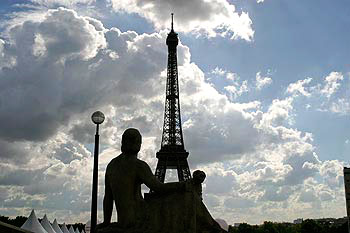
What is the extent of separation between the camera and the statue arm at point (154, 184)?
26.6 feet

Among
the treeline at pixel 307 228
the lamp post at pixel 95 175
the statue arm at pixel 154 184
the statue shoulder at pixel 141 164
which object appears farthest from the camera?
the treeline at pixel 307 228

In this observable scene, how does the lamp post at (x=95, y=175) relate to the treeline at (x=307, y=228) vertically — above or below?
above

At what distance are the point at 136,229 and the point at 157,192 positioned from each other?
840 mm

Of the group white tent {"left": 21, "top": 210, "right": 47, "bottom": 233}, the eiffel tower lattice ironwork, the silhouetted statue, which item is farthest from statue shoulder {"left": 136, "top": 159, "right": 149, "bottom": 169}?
the eiffel tower lattice ironwork

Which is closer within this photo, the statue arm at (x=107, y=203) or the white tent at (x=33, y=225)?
the statue arm at (x=107, y=203)

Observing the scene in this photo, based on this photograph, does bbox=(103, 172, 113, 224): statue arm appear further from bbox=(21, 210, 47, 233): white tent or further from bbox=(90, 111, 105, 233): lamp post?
bbox=(21, 210, 47, 233): white tent

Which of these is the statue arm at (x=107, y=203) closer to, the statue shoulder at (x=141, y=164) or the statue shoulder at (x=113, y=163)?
the statue shoulder at (x=113, y=163)

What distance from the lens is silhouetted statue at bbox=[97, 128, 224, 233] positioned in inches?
310

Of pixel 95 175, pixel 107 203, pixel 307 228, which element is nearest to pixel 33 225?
pixel 95 175

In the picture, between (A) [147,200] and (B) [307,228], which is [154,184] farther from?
(B) [307,228]

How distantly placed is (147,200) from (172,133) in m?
49.3

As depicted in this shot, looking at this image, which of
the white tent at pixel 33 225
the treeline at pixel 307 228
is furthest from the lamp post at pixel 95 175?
the treeline at pixel 307 228

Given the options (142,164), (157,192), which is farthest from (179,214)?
(142,164)

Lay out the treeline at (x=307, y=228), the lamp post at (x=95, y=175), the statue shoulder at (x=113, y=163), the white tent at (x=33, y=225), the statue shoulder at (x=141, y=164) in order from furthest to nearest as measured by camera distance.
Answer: the treeline at (x=307, y=228) → the white tent at (x=33, y=225) → the lamp post at (x=95, y=175) → the statue shoulder at (x=113, y=163) → the statue shoulder at (x=141, y=164)
